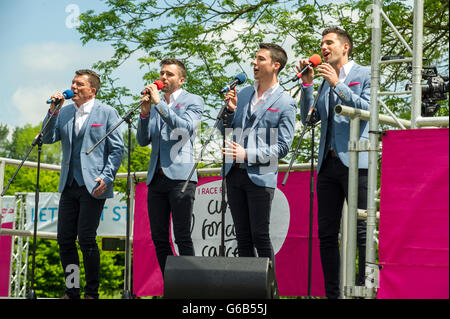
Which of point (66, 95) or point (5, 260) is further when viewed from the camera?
point (5, 260)

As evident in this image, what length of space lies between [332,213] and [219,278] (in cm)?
118

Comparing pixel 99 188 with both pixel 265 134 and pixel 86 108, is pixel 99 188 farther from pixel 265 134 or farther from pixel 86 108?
pixel 265 134

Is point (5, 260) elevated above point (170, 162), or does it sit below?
below

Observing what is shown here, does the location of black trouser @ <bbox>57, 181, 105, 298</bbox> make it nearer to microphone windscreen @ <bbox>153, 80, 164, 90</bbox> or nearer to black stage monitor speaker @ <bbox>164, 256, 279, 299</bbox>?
microphone windscreen @ <bbox>153, 80, 164, 90</bbox>

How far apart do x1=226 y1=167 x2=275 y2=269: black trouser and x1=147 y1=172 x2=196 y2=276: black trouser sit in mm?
460

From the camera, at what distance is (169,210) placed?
5.39 meters

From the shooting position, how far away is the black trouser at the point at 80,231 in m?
5.43

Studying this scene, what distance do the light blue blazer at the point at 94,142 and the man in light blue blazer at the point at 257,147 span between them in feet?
3.58

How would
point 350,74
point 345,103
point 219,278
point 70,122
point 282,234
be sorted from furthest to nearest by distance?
point 282,234 → point 70,122 → point 350,74 → point 345,103 → point 219,278

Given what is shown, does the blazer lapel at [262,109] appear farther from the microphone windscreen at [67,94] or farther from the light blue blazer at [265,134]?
the microphone windscreen at [67,94]

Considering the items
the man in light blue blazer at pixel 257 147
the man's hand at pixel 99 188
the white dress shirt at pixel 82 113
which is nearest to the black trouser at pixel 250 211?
the man in light blue blazer at pixel 257 147

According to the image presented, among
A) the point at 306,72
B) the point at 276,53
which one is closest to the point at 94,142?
the point at 276,53

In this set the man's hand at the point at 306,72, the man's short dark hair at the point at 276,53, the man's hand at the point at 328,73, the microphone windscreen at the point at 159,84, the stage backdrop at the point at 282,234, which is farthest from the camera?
the stage backdrop at the point at 282,234
